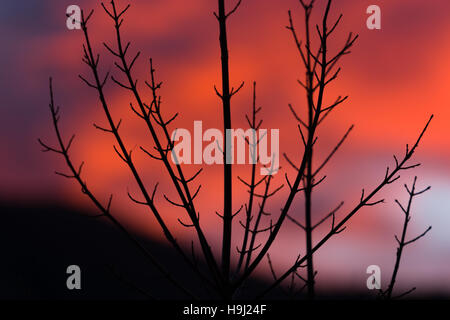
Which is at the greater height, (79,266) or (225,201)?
(225,201)

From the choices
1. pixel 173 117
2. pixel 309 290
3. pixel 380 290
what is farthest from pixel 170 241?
pixel 380 290

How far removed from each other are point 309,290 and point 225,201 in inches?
45.9

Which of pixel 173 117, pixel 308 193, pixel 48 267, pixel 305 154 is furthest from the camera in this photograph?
pixel 48 267

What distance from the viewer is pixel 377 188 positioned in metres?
3.38
